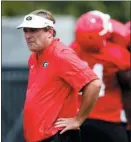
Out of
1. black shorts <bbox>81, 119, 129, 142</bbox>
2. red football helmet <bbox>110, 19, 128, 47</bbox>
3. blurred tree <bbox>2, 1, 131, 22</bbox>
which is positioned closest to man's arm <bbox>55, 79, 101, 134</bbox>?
black shorts <bbox>81, 119, 129, 142</bbox>

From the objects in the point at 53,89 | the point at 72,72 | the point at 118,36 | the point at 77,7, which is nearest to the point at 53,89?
the point at 53,89

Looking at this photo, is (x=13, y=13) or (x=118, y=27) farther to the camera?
(x=13, y=13)

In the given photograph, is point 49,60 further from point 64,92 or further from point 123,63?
point 123,63

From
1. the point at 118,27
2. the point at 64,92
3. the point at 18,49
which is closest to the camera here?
the point at 64,92

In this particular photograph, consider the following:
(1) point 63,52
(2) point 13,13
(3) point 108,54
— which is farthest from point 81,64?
(2) point 13,13

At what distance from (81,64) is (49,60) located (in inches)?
9.4

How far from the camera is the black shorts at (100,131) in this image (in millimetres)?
6973

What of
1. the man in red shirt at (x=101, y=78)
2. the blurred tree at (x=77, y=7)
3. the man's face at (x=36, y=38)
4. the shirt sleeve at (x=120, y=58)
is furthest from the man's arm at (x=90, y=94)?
the blurred tree at (x=77, y=7)

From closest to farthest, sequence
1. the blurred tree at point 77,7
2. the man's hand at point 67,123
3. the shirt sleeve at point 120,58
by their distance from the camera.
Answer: the man's hand at point 67,123 < the shirt sleeve at point 120,58 < the blurred tree at point 77,7

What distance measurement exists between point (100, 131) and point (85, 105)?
1.57 m

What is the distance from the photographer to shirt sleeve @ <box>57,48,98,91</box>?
541cm

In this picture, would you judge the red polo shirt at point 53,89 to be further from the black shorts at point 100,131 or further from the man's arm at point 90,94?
the black shorts at point 100,131

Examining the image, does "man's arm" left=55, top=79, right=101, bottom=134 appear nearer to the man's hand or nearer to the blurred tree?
the man's hand

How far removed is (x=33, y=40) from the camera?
18.3ft
